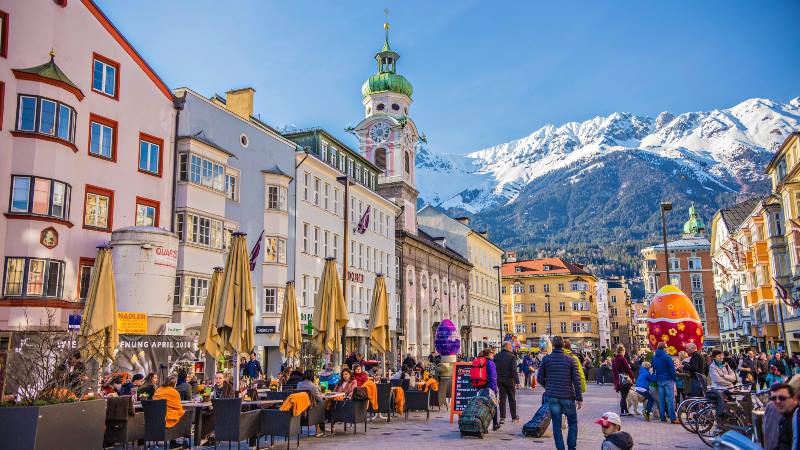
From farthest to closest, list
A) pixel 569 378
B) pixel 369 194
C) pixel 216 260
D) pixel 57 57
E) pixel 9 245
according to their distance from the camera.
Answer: pixel 369 194, pixel 216 260, pixel 57 57, pixel 9 245, pixel 569 378

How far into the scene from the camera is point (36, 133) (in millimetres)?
23250

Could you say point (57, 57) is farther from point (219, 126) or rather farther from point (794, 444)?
point (794, 444)

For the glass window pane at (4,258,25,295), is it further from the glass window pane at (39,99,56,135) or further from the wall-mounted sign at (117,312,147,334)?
the glass window pane at (39,99,56,135)

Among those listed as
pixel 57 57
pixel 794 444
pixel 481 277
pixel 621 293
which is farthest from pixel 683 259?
pixel 794 444

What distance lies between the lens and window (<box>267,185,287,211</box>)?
36062 mm

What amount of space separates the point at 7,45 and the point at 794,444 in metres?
26.1

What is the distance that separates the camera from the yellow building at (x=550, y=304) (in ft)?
346

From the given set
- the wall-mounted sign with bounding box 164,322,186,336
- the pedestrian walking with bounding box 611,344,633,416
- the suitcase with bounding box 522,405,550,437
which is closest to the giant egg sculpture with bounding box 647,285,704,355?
the pedestrian walking with bounding box 611,344,633,416

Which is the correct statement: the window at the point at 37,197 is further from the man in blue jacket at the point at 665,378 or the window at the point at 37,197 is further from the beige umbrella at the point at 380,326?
the man in blue jacket at the point at 665,378

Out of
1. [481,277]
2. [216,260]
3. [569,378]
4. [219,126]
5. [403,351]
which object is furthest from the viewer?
[481,277]

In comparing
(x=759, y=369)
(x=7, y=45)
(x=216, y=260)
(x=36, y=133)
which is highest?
(x=7, y=45)

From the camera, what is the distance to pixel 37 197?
23.2m

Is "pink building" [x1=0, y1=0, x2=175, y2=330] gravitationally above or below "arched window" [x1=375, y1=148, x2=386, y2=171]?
below

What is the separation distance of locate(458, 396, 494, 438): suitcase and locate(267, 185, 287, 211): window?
23.1 metres
